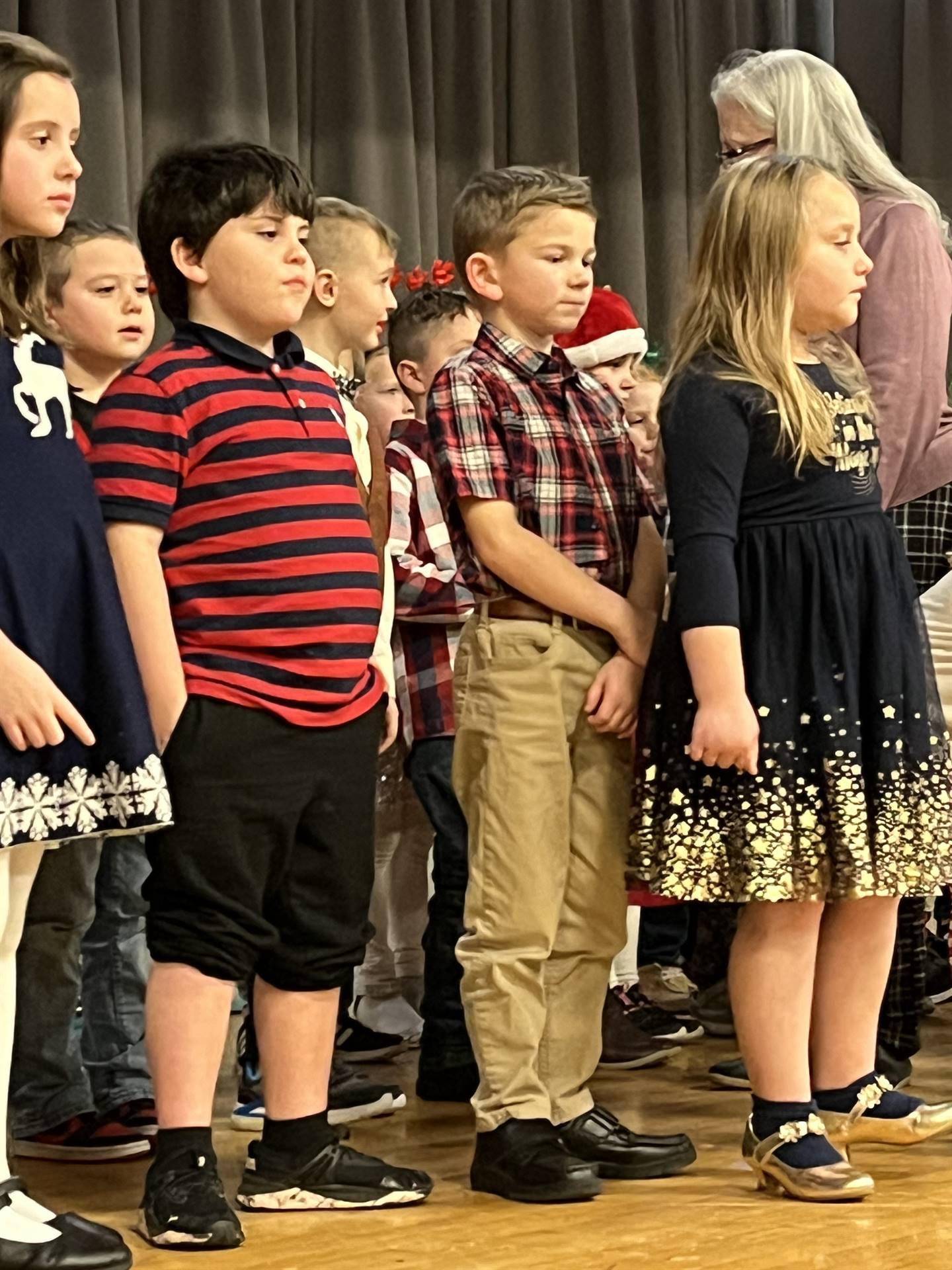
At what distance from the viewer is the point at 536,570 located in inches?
87.2

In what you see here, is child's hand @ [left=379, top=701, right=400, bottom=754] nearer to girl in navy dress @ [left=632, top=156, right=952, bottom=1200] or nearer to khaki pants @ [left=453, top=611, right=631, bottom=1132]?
khaki pants @ [left=453, top=611, right=631, bottom=1132]

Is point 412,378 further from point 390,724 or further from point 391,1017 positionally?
point 390,724

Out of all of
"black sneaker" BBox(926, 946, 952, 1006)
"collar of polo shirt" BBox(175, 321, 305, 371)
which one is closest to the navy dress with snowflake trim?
"collar of polo shirt" BBox(175, 321, 305, 371)

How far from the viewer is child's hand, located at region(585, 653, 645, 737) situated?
223 centimetres

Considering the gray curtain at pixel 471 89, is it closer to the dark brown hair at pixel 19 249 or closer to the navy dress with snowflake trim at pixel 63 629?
the dark brown hair at pixel 19 249

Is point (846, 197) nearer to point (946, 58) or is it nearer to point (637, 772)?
point (637, 772)

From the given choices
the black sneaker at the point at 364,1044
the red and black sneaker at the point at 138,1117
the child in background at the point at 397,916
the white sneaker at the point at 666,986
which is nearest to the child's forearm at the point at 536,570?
the red and black sneaker at the point at 138,1117

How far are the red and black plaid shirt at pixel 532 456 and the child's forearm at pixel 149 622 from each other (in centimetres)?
43

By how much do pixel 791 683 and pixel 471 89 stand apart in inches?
130

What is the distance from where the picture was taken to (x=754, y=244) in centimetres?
225

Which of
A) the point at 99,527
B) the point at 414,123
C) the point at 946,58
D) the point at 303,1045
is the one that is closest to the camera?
the point at 99,527

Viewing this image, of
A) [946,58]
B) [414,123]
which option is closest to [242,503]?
[414,123]

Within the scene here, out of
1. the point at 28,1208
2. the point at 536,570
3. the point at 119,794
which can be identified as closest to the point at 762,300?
the point at 536,570

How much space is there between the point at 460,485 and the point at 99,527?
0.49 meters
